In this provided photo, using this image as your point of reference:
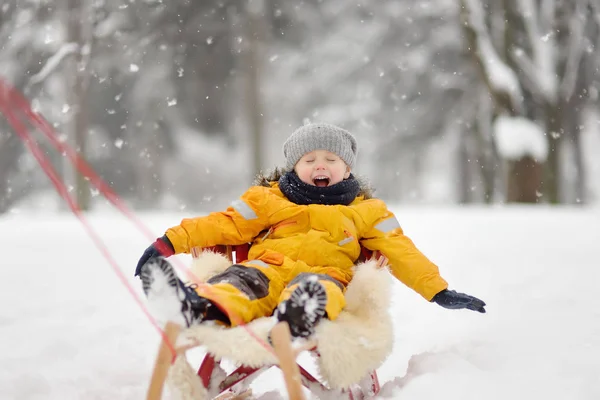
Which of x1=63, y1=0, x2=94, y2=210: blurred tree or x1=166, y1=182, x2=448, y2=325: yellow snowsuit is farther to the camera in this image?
x1=63, y1=0, x2=94, y2=210: blurred tree

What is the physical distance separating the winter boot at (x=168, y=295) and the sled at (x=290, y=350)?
0.05 metres

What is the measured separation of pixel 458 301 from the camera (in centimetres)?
248

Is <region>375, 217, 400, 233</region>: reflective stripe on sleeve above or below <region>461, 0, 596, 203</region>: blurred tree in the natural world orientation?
below

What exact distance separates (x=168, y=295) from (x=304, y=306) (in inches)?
17.5

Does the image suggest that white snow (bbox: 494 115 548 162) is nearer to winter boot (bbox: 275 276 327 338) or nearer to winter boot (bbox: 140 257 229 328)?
winter boot (bbox: 275 276 327 338)

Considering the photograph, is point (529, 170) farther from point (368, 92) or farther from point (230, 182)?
point (230, 182)

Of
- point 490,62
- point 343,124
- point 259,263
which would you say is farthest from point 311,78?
point 259,263

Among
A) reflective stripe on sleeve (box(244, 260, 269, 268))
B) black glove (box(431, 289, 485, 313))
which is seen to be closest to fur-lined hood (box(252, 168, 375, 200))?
reflective stripe on sleeve (box(244, 260, 269, 268))

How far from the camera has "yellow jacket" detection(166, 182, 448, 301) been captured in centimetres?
267

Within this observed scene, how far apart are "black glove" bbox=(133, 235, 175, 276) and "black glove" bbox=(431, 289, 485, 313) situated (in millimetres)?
1101

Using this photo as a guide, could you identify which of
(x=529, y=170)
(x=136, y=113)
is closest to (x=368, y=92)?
(x=136, y=113)

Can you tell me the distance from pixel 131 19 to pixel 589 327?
31.1 ft

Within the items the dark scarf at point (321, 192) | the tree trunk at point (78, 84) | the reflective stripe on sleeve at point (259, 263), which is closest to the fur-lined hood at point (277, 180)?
the dark scarf at point (321, 192)

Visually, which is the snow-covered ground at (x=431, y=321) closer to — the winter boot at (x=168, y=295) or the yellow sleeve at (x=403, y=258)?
the yellow sleeve at (x=403, y=258)
